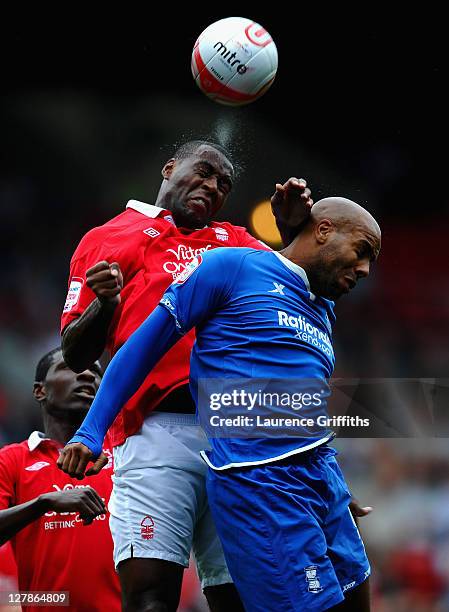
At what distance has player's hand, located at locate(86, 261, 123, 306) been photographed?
3.27 metres

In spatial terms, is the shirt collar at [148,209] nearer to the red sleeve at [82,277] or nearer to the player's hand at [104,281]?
the red sleeve at [82,277]

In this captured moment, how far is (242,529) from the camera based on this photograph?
297cm

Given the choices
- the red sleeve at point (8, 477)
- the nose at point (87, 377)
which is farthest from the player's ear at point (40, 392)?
the red sleeve at point (8, 477)

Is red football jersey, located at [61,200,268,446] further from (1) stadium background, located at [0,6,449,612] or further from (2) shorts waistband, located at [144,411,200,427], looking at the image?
(1) stadium background, located at [0,6,449,612]

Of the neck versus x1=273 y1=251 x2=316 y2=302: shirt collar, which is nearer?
x1=273 y1=251 x2=316 y2=302: shirt collar

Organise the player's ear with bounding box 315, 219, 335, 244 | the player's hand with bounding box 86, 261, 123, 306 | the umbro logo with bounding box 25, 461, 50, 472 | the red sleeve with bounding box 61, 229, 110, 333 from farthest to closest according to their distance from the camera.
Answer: the umbro logo with bounding box 25, 461, 50, 472 → the red sleeve with bounding box 61, 229, 110, 333 → the player's ear with bounding box 315, 219, 335, 244 → the player's hand with bounding box 86, 261, 123, 306

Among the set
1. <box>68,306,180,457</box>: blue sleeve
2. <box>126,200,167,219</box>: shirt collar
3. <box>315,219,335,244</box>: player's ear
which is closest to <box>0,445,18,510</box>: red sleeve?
<box>126,200,167,219</box>: shirt collar

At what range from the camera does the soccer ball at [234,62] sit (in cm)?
412

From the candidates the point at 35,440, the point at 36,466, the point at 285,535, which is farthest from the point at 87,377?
the point at 285,535

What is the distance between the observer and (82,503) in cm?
374

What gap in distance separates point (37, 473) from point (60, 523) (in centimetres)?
28

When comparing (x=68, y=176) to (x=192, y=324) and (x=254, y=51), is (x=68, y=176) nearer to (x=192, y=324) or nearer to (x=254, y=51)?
(x=254, y=51)

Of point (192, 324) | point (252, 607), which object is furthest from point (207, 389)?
point (252, 607)

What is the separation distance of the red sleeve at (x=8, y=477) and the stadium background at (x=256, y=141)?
4.53 m
